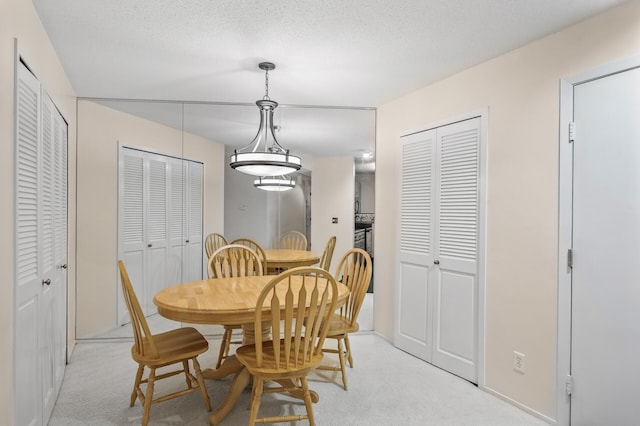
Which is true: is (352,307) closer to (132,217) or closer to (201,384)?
(201,384)

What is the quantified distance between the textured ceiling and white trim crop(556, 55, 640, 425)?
0.48 m

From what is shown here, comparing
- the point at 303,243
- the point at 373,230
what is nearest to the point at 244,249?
the point at 303,243

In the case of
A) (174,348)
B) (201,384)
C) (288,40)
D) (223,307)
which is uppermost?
(288,40)

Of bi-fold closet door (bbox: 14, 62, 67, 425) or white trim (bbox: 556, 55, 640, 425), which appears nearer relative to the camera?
bi-fold closet door (bbox: 14, 62, 67, 425)

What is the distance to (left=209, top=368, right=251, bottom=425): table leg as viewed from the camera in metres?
2.15

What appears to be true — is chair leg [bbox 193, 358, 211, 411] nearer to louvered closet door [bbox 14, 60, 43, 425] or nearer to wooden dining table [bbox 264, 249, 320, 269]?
louvered closet door [bbox 14, 60, 43, 425]

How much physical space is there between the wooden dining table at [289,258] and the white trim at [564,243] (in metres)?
2.06

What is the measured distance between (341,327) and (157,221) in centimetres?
219

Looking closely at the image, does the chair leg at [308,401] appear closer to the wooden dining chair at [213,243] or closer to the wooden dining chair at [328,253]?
the wooden dining chair at [328,253]

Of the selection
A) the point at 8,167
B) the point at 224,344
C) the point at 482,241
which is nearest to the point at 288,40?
the point at 8,167

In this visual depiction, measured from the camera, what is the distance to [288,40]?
2.37 meters

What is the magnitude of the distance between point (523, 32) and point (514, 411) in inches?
94.0

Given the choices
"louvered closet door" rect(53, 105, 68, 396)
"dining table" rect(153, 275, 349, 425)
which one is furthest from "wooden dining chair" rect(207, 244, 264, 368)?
"louvered closet door" rect(53, 105, 68, 396)

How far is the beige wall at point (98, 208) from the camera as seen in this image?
3510 mm
